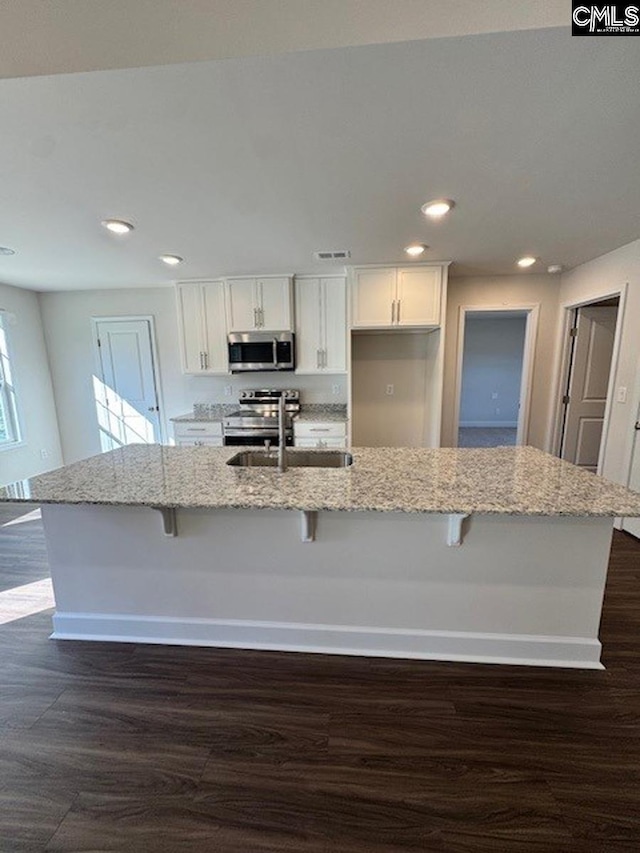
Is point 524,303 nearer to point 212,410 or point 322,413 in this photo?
point 322,413

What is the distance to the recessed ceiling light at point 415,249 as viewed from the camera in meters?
3.10

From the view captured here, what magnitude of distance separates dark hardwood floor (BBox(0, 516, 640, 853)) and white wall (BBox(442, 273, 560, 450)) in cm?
282

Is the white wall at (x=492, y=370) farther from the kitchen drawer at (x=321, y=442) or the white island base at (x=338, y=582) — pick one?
the white island base at (x=338, y=582)

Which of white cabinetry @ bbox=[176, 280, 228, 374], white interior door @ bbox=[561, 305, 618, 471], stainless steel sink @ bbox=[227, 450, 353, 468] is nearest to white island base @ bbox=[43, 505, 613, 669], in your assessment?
stainless steel sink @ bbox=[227, 450, 353, 468]

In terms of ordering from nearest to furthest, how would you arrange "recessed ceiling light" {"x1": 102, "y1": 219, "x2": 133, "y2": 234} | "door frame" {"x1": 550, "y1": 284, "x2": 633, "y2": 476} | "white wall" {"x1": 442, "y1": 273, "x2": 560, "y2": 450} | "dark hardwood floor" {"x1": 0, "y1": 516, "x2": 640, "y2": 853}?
1. "dark hardwood floor" {"x1": 0, "y1": 516, "x2": 640, "y2": 853}
2. "recessed ceiling light" {"x1": 102, "y1": 219, "x2": 133, "y2": 234}
3. "door frame" {"x1": 550, "y1": 284, "x2": 633, "y2": 476}
4. "white wall" {"x1": 442, "y1": 273, "x2": 560, "y2": 450}

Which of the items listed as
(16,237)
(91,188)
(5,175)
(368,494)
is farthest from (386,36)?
(16,237)

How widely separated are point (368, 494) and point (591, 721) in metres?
1.33

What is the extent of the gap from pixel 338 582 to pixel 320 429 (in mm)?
2243

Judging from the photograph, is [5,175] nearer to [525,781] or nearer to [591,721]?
[525,781]

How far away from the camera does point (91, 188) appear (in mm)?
2104

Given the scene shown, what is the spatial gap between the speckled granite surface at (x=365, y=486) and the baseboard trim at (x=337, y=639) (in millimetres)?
805

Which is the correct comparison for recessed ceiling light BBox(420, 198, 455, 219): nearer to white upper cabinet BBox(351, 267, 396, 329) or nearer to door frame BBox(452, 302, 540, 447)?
white upper cabinet BBox(351, 267, 396, 329)

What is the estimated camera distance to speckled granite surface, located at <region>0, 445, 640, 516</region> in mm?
1502

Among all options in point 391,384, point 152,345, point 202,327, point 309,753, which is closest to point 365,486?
point 309,753
